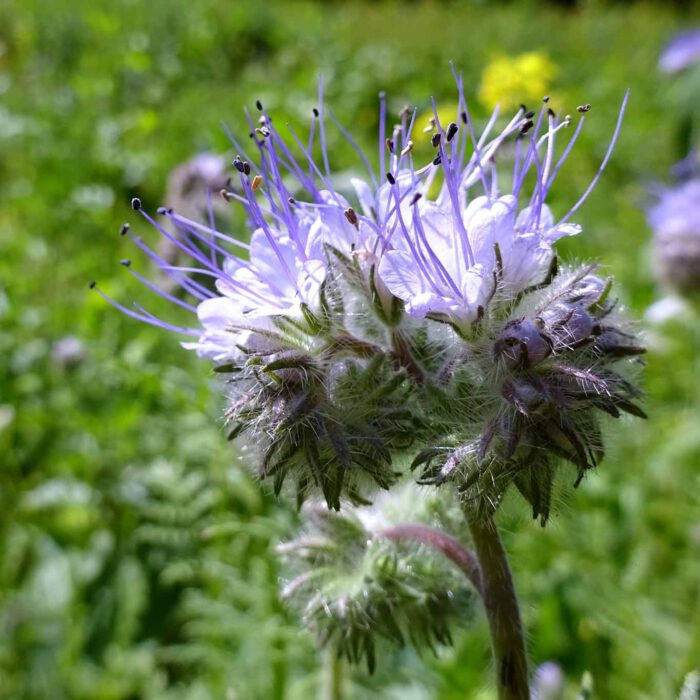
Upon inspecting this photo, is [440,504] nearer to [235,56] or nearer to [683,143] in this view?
[683,143]

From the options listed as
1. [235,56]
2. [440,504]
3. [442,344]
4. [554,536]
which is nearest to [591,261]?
[442,344]

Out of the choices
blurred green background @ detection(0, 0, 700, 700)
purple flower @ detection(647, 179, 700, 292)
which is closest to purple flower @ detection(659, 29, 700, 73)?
blurred green background @ detection(0, 0, 700, 700)

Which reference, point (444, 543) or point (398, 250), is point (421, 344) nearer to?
point (398, 250)

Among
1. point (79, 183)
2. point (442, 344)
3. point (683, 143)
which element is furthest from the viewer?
point (79, 183)

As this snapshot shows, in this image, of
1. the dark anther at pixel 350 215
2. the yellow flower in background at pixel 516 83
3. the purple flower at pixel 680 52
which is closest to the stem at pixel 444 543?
the dark anther at pixel 350 215

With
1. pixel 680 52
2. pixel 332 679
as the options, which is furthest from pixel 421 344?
pixel 680 52

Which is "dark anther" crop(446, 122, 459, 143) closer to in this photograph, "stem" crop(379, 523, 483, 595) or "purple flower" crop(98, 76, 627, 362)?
"purple flower" crop(98, 76, 627, 362)

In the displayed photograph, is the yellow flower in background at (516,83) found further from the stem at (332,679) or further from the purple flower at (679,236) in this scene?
the stem at (332,679)
